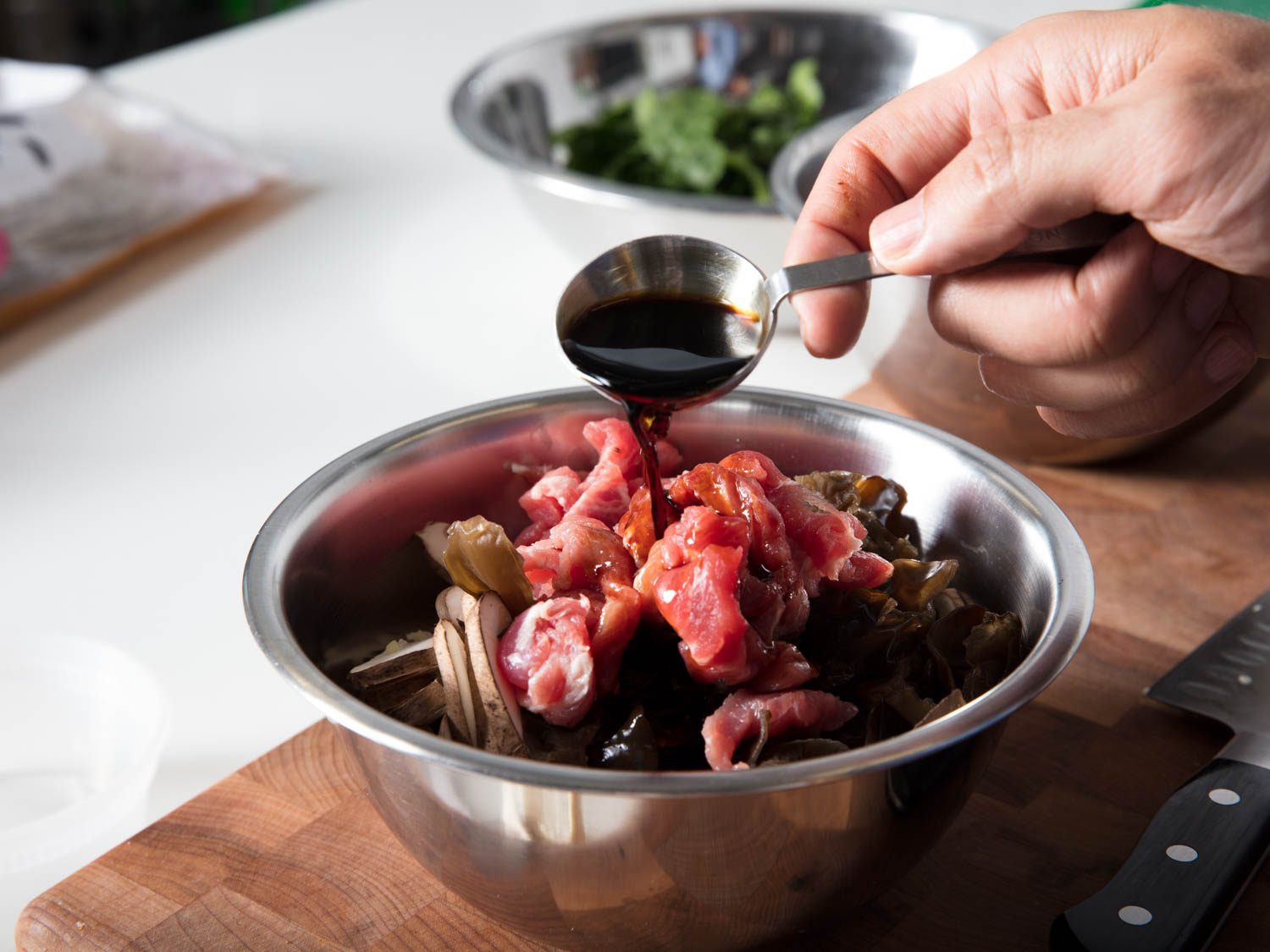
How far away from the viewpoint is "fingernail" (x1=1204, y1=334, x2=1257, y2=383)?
4.09 feet

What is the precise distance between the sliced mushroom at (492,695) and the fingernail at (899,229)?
47 cm

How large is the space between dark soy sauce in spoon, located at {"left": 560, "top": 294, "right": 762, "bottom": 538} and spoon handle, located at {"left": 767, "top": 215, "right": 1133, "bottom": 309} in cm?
6

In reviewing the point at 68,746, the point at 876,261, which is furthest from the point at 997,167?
the point at 68,746

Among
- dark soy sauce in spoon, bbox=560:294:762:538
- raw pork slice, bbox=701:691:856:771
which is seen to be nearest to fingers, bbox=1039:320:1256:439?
dark soy sauce in spoon, bbox=560:294:762:538

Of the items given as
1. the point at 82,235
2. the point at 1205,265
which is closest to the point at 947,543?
the point at 1205,265

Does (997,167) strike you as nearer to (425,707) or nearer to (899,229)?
(899,229)

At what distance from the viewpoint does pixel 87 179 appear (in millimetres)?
2434

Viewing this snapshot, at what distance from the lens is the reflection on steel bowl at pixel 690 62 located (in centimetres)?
263

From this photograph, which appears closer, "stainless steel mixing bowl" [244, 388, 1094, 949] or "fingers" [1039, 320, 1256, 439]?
"stainless steel mixing bowl" [244, 388, 1094, 949]

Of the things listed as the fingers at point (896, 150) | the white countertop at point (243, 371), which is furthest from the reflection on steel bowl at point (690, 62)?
the fingers at point (896, 150)

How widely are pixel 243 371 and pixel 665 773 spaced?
145 centimetres

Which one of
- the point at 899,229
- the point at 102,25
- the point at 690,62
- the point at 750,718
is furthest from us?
the point at 102,25

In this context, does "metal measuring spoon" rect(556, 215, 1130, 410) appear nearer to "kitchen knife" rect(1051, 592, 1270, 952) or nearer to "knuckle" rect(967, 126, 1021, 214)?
"knuckle" rect(967, 126, 1021, 214)

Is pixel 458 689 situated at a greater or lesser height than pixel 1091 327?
lesser
